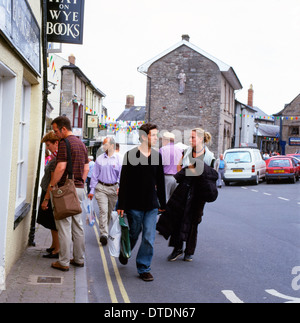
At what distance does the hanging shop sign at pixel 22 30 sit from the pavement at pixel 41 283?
103 inches

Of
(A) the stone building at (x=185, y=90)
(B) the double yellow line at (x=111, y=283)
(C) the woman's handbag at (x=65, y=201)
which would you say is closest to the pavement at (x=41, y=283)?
(B) the double yellow line at (x=111, y=283)

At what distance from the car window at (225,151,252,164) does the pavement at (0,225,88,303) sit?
58.1 feet

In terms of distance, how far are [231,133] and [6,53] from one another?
40.8 metres

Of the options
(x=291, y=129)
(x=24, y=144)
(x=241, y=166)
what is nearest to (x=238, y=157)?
(x=241, y=166)

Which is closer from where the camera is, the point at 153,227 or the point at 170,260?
the point at 153,227

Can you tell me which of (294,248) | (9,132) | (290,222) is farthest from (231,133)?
(9,132)

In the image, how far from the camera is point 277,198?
17234 mm

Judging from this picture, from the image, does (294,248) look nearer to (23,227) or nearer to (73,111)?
(23,227)

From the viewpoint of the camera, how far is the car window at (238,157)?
23.6 metres

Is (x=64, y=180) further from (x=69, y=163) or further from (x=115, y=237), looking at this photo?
(x=115, y=237)

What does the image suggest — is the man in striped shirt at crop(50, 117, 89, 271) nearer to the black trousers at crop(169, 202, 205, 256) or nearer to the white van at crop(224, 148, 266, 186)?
the black trousers at crop(169, 202, 205, 256)

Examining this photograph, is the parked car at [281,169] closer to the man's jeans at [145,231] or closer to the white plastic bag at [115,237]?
the man's jeans at [145,231]

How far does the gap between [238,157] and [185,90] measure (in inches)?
546

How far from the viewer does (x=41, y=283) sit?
18.0ft
